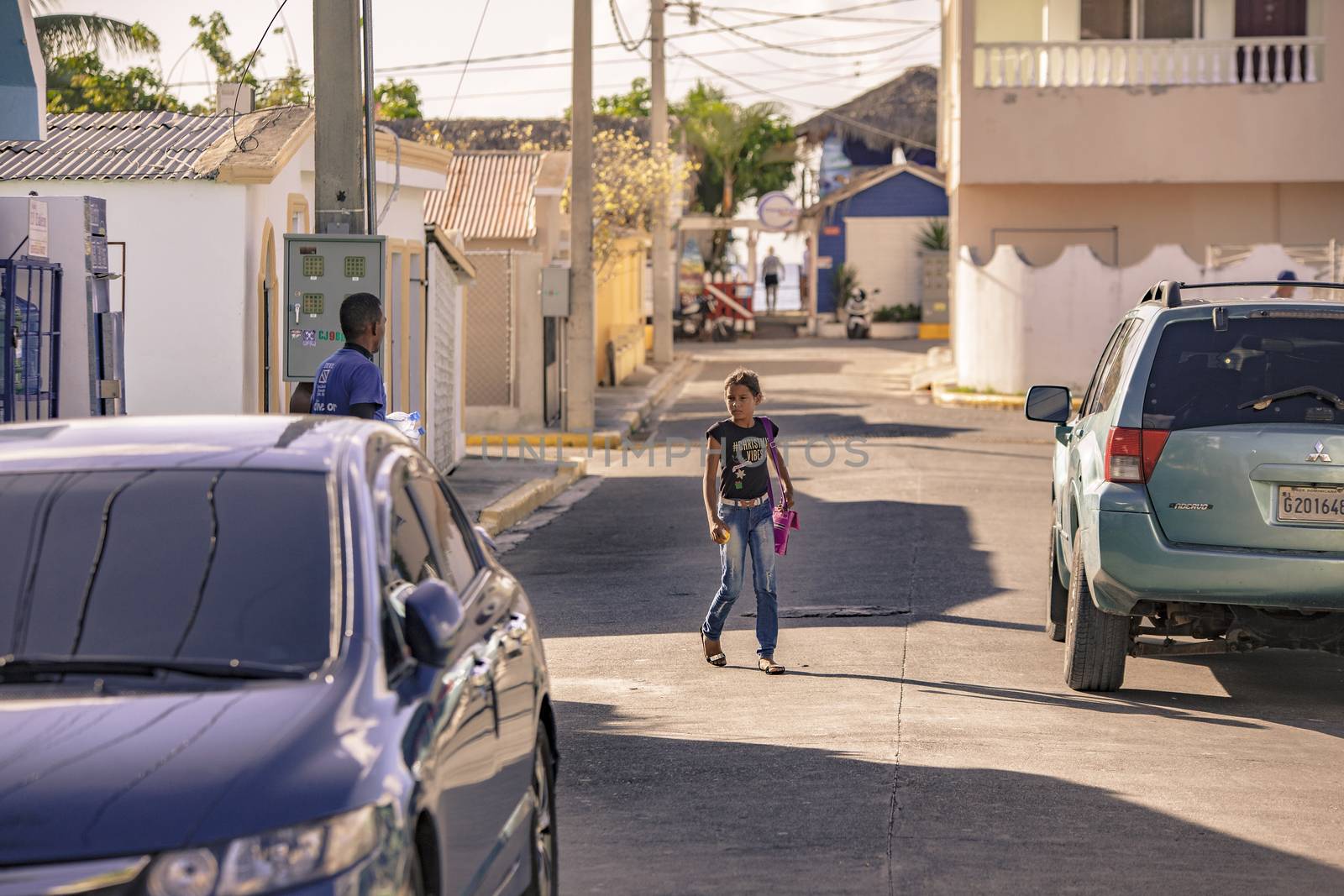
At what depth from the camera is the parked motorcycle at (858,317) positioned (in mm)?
55375

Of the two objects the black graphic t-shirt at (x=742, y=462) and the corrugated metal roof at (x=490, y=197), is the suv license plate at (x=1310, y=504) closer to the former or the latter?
the black graphic t-shirt at (x=742, y=462)

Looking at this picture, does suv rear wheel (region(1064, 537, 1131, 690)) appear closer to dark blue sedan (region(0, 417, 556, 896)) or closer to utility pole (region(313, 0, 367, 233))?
dark blue sedan (region(0, 417, 556, 896))

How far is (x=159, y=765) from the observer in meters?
3.67

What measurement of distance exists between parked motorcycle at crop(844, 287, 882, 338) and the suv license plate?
4712cm

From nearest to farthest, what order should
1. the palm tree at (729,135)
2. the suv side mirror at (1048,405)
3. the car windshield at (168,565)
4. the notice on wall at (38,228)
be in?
1. the car windshield at (168,565)
2. the suv side mirror at (1048,405)
3. the notice on wall at (38,228)
4. the palm tree at (729,135)

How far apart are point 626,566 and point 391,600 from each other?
9938 mm

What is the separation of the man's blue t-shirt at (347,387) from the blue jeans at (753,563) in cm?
196

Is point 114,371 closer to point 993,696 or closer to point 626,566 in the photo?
point 626,566

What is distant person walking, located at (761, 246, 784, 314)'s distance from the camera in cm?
6731

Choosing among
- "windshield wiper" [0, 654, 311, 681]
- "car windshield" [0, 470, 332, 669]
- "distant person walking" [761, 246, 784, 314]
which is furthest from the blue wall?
"windshield wiper" [0, 654, 311, 681]

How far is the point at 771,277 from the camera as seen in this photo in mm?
67188

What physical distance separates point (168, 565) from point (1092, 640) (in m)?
5.65

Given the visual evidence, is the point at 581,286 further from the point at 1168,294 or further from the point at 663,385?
the point at 1168,294

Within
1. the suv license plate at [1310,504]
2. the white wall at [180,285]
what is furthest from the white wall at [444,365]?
the suv license plate at [1310,504]
